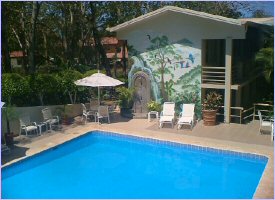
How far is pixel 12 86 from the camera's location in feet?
54.9

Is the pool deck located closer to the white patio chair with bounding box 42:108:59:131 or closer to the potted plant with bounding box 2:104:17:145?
the potted plant with bounding box 2:104:17:145

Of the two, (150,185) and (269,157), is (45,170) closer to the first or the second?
(150,185)

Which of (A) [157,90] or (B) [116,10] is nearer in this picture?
(A) [157,90]

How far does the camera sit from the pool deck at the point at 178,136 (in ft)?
44.8

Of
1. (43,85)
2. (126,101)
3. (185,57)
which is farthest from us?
(126,101)

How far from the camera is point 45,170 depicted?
13.1 metres

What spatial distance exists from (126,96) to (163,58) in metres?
2.87

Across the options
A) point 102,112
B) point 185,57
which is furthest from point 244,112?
point 102,112

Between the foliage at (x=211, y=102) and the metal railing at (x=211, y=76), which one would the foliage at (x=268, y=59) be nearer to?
the metal railing at (x=211, y=76)

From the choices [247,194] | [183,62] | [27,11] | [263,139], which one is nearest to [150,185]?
[247,194]

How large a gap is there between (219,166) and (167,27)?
821 cm

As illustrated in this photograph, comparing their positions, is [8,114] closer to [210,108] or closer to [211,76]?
[210,108]

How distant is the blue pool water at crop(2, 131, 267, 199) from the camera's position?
11180mm

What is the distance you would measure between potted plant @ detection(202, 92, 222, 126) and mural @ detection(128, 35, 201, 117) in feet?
2.85
